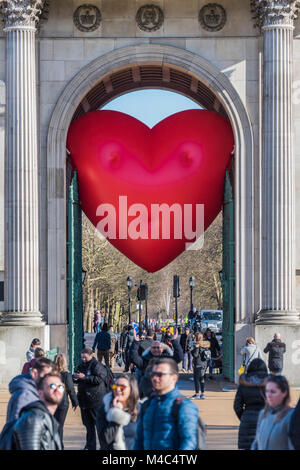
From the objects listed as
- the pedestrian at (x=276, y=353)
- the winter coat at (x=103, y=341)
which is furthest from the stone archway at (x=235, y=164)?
the pedestrian at (x=276, y=353)

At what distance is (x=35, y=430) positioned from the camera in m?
9.60

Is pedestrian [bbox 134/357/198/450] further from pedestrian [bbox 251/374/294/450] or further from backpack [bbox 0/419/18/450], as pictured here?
backpack [bbox 0/419/18/450]

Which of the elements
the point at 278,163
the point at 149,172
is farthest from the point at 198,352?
the point at 278,163

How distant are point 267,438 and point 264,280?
18471mm

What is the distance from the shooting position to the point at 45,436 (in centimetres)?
970

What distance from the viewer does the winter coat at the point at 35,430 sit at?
9.59m

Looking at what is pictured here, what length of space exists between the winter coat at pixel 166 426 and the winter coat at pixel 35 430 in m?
0.87

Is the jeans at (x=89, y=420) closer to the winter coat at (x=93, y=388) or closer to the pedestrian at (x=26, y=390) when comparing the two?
the winter coat at (x=93, y=388)

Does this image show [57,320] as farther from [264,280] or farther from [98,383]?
[98,383]

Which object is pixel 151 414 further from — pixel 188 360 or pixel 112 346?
pixel 112 346

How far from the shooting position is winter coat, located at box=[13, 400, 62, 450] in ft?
31.4

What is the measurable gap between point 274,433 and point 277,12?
1985 cm

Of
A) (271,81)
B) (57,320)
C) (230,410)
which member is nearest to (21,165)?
→ (57,320)
